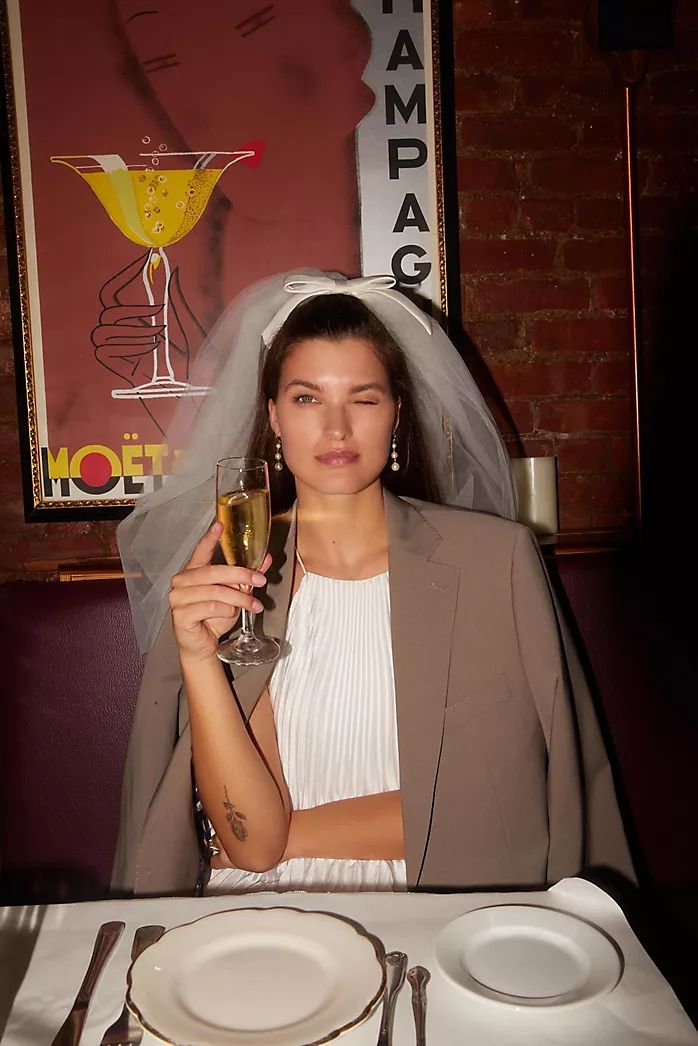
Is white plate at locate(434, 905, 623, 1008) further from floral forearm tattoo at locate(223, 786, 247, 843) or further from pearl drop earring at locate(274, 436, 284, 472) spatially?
pearl drop earring at locate(274, 436, 284, 472)

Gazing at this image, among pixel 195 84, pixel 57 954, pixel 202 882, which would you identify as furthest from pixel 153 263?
pixel 57 954

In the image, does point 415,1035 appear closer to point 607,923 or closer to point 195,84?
point 607,923

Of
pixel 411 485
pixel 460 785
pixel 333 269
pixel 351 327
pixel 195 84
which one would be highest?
pixel 195 84

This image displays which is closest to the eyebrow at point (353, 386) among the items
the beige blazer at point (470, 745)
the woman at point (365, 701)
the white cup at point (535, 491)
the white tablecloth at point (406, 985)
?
the woman at point (365, 701)

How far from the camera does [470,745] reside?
172 cm

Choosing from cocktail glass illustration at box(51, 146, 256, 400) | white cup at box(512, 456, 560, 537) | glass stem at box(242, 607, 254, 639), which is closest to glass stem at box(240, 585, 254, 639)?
glass stem at box(242, 607, 254, 639)

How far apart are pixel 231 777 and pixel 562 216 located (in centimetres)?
200

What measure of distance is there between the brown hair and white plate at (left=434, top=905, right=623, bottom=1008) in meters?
1.15

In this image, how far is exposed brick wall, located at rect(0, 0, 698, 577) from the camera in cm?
276

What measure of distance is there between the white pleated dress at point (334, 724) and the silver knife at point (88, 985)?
704 mm

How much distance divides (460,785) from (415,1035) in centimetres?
84

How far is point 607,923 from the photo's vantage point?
3.47 feet

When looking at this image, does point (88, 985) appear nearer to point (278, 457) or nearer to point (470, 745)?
point (470, 745)

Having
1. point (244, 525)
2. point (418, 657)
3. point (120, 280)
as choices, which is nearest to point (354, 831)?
point (418, 657)
